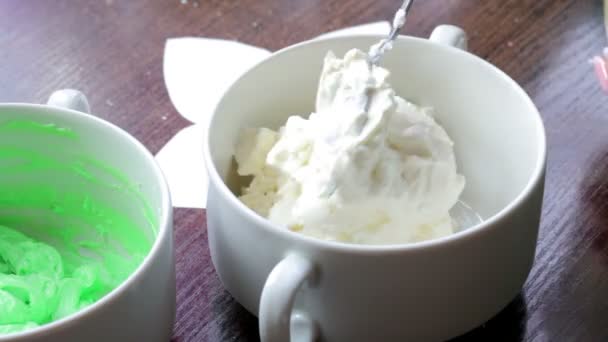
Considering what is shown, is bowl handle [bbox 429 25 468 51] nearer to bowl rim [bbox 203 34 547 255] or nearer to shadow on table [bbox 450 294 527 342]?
bowl rim [bbox 203 34 547 255]

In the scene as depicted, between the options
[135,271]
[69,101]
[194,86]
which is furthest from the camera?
[194,86]

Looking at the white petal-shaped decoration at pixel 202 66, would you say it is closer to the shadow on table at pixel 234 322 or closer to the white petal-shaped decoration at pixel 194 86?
the white petal-shaped decoration at pixel 194 86

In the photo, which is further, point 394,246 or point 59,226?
point 59,226

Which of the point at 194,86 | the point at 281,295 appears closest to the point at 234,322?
the point at 281,295

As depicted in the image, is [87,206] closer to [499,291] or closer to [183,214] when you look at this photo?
[183,214]

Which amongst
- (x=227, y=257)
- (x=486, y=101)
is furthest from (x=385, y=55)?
(x=227, y=257)

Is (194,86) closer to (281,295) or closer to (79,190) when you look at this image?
(79,190)
